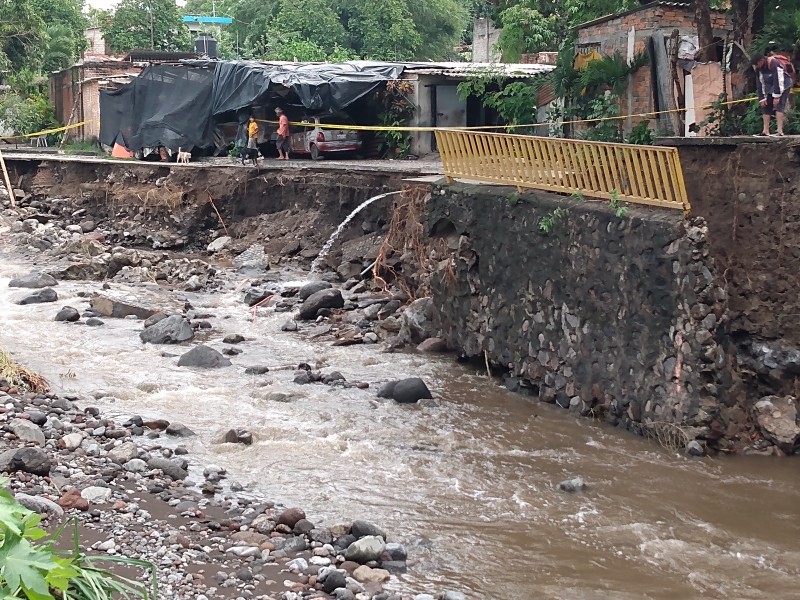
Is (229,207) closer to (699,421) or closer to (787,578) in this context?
(699,421)

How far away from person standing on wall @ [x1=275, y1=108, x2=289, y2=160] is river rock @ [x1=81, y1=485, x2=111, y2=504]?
53.4 ft

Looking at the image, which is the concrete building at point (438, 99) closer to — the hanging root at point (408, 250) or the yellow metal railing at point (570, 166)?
the hanging root at point (408, 250)

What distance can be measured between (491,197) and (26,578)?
9.25 metres

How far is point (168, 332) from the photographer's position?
14.5 metres

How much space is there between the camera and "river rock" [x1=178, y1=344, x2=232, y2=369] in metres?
13.1

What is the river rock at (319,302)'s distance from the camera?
52.0 feet

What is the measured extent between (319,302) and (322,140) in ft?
28.5

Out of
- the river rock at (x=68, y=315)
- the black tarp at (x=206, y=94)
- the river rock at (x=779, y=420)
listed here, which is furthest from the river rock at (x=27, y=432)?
the black tarp at (x=206, y=94)

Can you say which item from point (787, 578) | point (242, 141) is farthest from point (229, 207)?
point (787, 578)

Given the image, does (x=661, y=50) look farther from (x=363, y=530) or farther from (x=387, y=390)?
(x=363, y=530)

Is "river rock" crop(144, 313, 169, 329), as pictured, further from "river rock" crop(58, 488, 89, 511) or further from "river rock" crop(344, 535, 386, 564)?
"river rock" crop(344, 535, 386, 564)

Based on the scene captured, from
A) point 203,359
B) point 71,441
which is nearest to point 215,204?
point 203,359

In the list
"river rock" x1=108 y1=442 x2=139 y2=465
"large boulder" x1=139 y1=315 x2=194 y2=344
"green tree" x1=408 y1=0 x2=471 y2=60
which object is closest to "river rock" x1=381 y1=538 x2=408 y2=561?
"river rock" x1=108 y1=442 x2=139 y2=465

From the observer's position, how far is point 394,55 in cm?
4031
